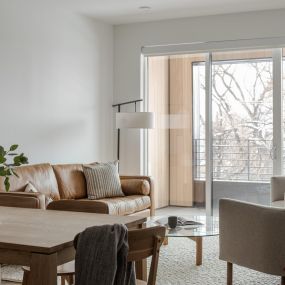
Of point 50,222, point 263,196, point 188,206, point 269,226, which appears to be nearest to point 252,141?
point 263,196

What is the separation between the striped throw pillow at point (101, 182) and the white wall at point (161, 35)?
3.90ft

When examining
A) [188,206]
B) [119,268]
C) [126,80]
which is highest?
[126,80]

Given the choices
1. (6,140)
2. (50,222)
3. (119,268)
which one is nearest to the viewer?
(119,268)

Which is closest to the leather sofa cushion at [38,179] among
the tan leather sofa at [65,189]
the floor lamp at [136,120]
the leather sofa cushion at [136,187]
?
the tan leather sofa at [65,189]

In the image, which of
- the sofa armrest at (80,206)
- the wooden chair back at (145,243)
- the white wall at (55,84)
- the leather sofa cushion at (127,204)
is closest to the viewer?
the wooden chair back at (145,243)

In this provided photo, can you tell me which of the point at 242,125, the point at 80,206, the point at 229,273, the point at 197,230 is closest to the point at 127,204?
the point at 197,230

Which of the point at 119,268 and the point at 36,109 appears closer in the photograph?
the point at 119,268

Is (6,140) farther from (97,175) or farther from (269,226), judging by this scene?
(269,226)

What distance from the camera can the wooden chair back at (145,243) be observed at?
208cm

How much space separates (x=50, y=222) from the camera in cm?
252

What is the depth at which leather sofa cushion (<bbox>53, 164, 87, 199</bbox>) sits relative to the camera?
18.5 feet

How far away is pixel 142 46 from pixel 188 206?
2341 millimetres

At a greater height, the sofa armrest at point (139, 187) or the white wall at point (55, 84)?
the white wall at point (55, 84)

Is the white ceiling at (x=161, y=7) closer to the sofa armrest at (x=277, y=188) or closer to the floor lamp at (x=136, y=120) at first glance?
the floor lamp at (x=136, y=120)
